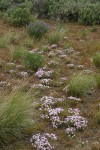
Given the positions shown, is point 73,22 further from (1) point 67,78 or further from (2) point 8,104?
(2) point 8,104

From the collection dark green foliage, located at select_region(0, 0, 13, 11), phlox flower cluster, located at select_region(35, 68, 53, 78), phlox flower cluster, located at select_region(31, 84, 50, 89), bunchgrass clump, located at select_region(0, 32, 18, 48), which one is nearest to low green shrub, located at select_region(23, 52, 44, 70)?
phlox flower cluster, located at select_region(35, 68, 53, 78)

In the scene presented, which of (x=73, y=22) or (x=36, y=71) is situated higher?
(x=36, y=71)

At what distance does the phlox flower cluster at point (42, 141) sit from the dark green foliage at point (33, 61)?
346 centimetres

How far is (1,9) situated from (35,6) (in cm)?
188

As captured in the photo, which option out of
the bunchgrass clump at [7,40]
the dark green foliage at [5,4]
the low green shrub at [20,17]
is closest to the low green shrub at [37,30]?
the bunchgrass clump at [7,40]

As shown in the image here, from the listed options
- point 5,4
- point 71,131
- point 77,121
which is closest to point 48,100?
point 77,121

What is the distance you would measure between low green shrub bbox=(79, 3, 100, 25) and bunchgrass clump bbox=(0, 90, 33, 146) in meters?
10.2

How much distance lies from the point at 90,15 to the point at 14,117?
1065 cm

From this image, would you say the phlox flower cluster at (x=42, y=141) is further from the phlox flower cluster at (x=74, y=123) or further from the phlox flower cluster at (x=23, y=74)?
the phlox flower cluster at (x=23, y=74)

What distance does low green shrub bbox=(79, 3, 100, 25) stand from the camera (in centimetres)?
1575

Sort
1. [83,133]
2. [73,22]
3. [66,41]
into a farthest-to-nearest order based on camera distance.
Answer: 1. [73,22]
2. [66,41]
3. [83,133]

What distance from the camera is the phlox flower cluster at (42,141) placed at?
230 inches

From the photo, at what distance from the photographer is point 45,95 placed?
805 cm

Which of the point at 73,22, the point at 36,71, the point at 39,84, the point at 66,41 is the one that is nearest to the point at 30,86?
the point at 39,84
